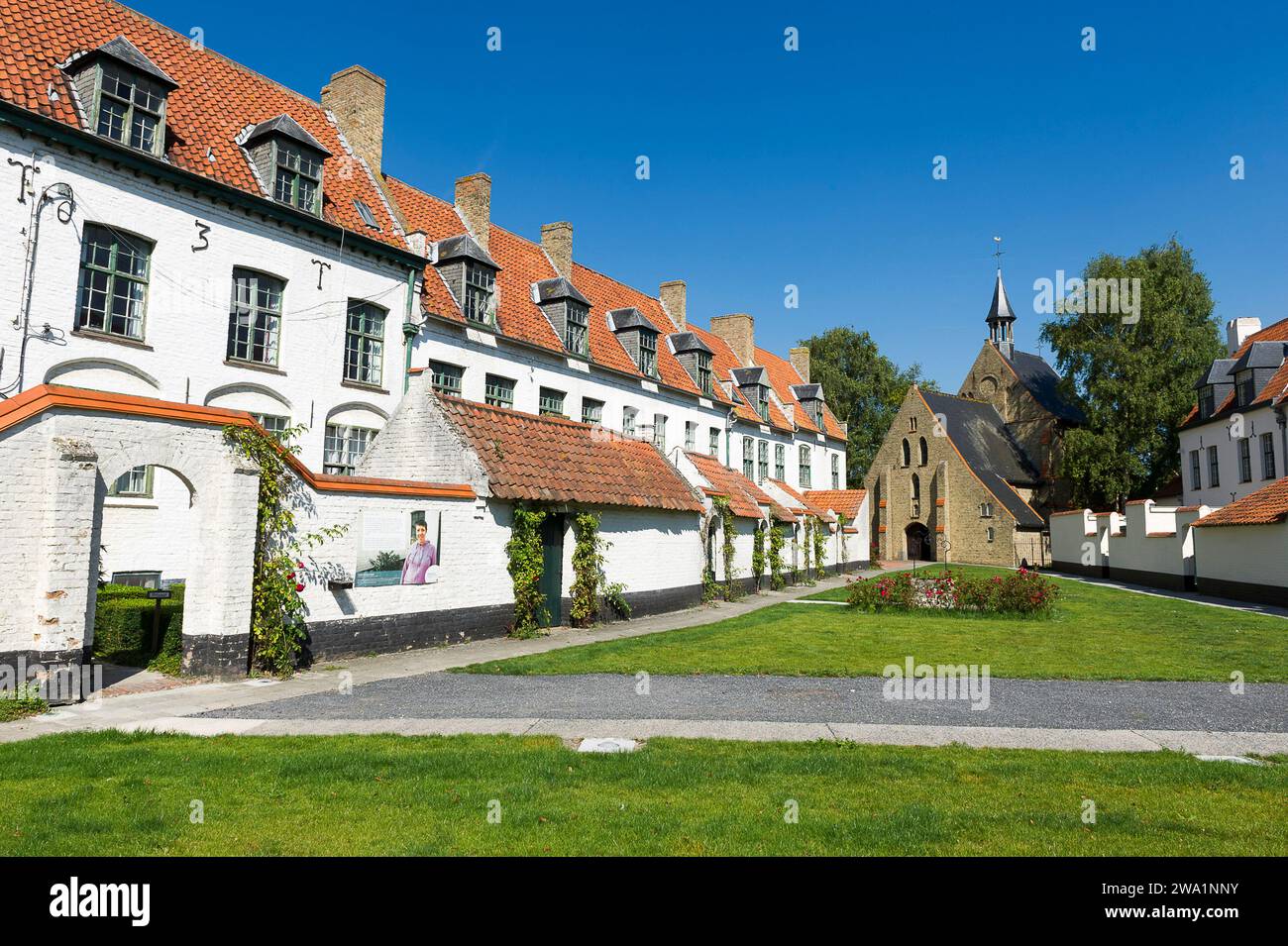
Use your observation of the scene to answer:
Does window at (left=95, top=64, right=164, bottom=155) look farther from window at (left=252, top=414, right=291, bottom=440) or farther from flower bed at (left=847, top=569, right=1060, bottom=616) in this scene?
flower bed at (left=847, top=569, right=1060, bottom=616)

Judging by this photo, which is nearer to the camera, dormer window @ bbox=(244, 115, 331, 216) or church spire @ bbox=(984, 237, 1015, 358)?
dormer window @ bbox=(244, 115, 331, 216)

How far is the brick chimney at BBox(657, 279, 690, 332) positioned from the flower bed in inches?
809

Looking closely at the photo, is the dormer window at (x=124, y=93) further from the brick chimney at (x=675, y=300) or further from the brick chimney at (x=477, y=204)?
the brick chimney at (x=675, y=300)

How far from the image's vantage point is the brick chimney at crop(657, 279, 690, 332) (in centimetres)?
3909

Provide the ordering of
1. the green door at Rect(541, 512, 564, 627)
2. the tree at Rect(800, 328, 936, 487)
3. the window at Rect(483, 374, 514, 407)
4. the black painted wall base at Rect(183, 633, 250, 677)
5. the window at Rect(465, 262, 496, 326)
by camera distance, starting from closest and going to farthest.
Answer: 1. the black painted wall base at Rect(183, 633, 250, 677)
2. the green door at Rect(541, 512, 564, 627)
3. the window at Rect(465, 262, 496, 326)
4. the window at Rect(483, 374, 514, 407)
5. the tree at Rect(800, 328, 936, 487)

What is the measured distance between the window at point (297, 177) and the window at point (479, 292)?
5075mm

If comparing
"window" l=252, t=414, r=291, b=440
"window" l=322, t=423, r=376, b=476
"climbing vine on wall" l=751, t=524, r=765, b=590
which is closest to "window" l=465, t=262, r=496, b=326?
"window" l=322, t=423, r=376, b=476

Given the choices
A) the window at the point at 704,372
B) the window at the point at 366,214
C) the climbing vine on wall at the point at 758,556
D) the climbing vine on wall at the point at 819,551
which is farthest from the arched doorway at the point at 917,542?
the window at the point at 366,214

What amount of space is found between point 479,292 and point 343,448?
7.06 m

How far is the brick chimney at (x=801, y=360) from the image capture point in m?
51.8

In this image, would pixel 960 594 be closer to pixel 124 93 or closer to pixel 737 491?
pixel 737 491

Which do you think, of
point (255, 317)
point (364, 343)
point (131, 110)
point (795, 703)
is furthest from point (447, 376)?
point (795, 703)
